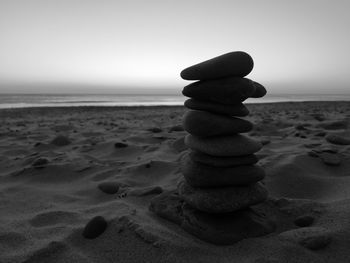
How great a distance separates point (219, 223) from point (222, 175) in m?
0.41

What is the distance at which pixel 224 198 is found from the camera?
244cm

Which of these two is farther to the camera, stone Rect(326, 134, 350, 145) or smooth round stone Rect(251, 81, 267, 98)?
stone Rect(326, 134, 350, 145)

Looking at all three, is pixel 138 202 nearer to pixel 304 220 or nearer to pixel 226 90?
pixel 226 90

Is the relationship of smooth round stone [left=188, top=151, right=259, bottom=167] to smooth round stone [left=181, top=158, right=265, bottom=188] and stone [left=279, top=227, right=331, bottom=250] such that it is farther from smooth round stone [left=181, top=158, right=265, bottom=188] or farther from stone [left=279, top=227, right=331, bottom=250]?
stone [left=279, top=227, right=331, bottom=250]

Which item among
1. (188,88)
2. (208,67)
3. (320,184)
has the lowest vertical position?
(320,184)

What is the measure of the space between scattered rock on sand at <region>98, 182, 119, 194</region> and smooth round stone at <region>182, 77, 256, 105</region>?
152cm

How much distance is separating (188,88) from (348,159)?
2.51m

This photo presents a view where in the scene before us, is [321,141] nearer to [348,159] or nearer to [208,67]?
[348,159]

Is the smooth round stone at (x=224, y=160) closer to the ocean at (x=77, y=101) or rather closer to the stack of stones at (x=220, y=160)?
the stack of stones at (x=220, y=160)

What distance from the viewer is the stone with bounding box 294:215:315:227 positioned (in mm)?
2436

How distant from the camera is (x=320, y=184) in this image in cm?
326

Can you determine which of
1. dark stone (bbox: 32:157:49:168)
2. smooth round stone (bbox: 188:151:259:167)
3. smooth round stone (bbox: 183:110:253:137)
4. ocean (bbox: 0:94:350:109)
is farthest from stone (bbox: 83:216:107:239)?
ocean (bbox: 0:94:350:109)

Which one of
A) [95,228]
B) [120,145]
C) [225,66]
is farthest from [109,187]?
[120,145]

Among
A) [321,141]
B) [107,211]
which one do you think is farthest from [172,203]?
[321,141]
